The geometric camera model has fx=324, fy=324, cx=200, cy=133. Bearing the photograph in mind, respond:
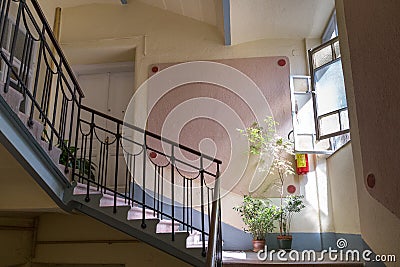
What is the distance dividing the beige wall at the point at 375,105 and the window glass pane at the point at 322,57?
191 centimetres

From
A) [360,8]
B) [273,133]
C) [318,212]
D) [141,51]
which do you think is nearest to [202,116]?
[273,133]

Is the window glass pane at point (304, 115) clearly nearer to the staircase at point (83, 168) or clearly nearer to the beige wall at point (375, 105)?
the staircase at point (83, 168)

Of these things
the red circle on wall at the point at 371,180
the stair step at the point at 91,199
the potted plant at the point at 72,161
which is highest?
the potted plant at the point at 72,161

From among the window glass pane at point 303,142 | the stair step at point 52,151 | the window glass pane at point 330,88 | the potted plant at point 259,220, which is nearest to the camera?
the stair step at point 52,151

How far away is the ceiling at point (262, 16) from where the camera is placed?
438 cm

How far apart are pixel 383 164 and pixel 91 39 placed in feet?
17.0

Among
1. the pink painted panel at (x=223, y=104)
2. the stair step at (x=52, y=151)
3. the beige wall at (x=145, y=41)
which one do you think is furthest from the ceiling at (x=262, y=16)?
the stair step at (x=52, y=151)

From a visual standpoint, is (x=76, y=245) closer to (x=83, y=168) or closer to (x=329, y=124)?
(x=83, y=168)

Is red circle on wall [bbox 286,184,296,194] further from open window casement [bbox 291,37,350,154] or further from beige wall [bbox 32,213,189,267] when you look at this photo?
beige wall [bbox 32,213,189,267]

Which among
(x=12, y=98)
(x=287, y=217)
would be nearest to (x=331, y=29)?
(x=287, y=217)

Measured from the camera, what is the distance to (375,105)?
146 cm

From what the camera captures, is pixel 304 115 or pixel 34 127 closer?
pixel 34 127

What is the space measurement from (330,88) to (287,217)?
1843mm

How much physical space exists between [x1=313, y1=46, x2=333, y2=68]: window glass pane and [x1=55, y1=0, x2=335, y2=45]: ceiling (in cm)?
95
